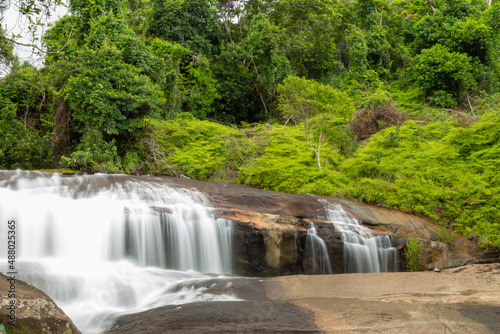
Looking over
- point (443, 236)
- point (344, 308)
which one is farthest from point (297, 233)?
point (443, 236)

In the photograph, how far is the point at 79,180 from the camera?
999 cm

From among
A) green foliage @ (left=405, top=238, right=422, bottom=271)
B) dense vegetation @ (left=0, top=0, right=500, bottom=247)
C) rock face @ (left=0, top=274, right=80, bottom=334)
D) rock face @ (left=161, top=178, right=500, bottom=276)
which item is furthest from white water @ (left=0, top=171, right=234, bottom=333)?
green foliage @ (left=405, top=238, right=422, bottom=271)

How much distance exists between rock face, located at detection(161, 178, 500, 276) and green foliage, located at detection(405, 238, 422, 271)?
0.09 meters

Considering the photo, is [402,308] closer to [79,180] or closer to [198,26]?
[79,180]

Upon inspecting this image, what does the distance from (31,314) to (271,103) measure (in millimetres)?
21666

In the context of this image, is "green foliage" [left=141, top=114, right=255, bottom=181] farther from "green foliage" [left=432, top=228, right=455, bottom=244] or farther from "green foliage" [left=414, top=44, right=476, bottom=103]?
"green foliage" [left=414, top=44, right=476, bottom=103]

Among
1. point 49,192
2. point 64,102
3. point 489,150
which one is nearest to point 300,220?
point 49,192

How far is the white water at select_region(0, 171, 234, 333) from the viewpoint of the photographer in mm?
6457

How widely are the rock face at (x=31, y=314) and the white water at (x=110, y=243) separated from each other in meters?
1.26

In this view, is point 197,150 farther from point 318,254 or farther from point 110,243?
point 318,254

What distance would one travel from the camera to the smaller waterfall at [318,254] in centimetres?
858

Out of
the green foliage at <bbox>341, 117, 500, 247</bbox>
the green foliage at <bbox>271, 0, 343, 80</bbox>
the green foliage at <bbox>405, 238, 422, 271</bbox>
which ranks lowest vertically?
the green foliage at <bbox>405, 238, 422, 271</bbox>

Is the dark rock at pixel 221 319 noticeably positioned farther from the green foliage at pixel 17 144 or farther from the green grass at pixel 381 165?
the green foliage at pixel 17 144

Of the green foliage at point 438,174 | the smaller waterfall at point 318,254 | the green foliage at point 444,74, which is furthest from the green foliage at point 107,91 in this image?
the green foliage at point 444,74
